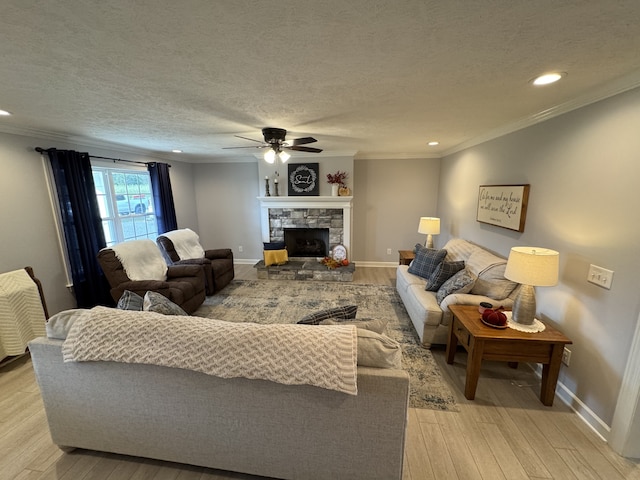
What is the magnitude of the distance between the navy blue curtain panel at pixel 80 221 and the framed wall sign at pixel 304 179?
9.78 ft

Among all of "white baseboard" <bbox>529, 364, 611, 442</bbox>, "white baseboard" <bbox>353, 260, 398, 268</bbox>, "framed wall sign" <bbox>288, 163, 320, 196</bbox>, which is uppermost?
"framed wall sign" <bbox>288, 163, 320, 196</bbox>

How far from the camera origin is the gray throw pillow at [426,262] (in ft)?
11.1

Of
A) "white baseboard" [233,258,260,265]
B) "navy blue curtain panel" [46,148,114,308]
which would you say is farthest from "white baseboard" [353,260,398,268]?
"navy blue curtain panel" [46,148,114,308]

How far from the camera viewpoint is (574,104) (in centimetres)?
194

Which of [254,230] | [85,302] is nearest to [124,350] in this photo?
[85,302]

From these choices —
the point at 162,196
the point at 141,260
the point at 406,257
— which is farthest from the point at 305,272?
the point at 162,196

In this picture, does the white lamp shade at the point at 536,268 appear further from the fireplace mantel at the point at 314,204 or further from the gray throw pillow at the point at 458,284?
the fireplace mantel at the point at 314,204

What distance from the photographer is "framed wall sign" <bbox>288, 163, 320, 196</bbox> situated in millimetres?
4934

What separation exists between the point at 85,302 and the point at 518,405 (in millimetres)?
4813

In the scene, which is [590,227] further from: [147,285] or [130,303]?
[147,285]

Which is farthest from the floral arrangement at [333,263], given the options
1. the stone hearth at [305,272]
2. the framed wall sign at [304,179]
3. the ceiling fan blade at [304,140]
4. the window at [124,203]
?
the window at [124,203]

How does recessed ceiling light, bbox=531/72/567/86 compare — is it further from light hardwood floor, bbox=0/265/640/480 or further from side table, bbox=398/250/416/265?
side table, bbox=398/250/416/265

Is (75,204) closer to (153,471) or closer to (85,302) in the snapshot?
(85,302)

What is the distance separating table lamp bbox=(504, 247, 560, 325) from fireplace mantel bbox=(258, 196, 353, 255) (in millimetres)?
3146
